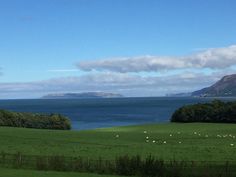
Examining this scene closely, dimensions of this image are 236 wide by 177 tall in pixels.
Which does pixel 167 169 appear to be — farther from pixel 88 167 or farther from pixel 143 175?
pixel 88 167

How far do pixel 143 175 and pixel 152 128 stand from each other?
6493 centimetres

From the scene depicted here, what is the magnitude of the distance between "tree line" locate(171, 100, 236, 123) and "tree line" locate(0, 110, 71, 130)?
2576 centimetres

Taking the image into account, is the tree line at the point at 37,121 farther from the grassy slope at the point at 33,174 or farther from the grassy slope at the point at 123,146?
the grassy slope at the point at 33,174

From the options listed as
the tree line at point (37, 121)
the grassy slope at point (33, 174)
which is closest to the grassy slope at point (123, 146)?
the grassy slope at point (33, 174)

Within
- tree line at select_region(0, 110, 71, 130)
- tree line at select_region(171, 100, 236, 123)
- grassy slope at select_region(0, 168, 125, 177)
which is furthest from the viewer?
tree line at select_region(171, 100, 236, 123)

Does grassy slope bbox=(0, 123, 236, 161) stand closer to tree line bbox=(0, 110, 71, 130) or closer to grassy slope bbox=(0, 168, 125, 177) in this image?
grassy slope bbox=(0, 168, 125, 177)

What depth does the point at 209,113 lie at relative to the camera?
116m

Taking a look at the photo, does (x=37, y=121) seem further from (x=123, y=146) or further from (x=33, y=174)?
(x=33, y=174)

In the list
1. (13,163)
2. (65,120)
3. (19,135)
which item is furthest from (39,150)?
(65,120)

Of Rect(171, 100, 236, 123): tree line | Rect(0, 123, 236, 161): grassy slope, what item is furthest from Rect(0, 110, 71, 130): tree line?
Rect(0, 123, 236, 161): grassy slope

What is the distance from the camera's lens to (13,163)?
3750 cm

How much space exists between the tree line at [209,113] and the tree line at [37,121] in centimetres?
2576

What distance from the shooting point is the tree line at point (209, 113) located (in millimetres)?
112681

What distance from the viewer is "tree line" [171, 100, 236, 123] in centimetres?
11268
